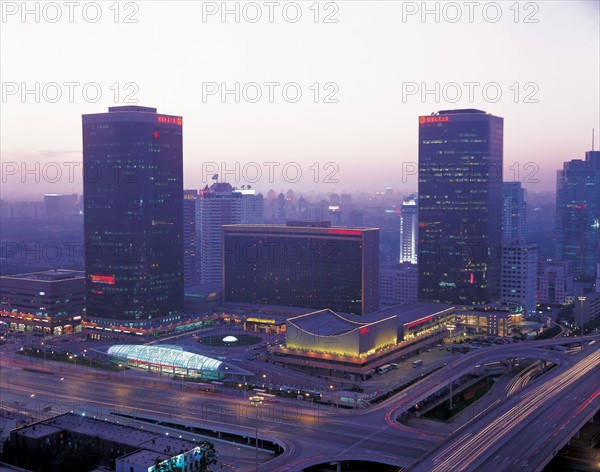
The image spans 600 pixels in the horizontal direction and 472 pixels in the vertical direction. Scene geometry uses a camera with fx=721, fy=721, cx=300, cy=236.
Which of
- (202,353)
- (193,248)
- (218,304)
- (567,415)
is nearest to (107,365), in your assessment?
(202,353)

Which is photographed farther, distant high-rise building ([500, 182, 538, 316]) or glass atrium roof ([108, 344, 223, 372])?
distant high-rise building ([500, 182, 538, 316])

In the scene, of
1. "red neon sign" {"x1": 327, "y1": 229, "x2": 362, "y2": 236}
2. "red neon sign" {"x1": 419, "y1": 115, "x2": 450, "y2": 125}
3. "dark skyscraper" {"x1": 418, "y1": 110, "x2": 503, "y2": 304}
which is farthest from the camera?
"red neon sign" {"x1": 419, "y1": 115, "x2": 450, "y2": 125}

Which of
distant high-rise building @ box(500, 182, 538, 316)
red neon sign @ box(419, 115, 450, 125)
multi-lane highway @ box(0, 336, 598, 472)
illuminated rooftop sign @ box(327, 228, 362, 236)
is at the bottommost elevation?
multi-lane highway @ box(0, 336, 598, 472)

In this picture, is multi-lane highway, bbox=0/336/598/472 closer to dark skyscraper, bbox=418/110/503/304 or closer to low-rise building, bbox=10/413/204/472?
low-rise building, bbox=10/413/204/472

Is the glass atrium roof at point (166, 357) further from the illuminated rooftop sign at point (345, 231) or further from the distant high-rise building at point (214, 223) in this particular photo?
the distant high-rise building at point (214, 223)

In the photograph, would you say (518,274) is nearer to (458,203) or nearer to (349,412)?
(458,203)

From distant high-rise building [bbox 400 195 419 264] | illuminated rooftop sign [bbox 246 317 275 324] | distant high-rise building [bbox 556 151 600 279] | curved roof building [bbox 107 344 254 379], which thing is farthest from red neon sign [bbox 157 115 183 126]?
distant high-rise building [bbox 556 151 600 279]

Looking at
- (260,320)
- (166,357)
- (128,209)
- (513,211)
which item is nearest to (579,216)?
(513,211)
